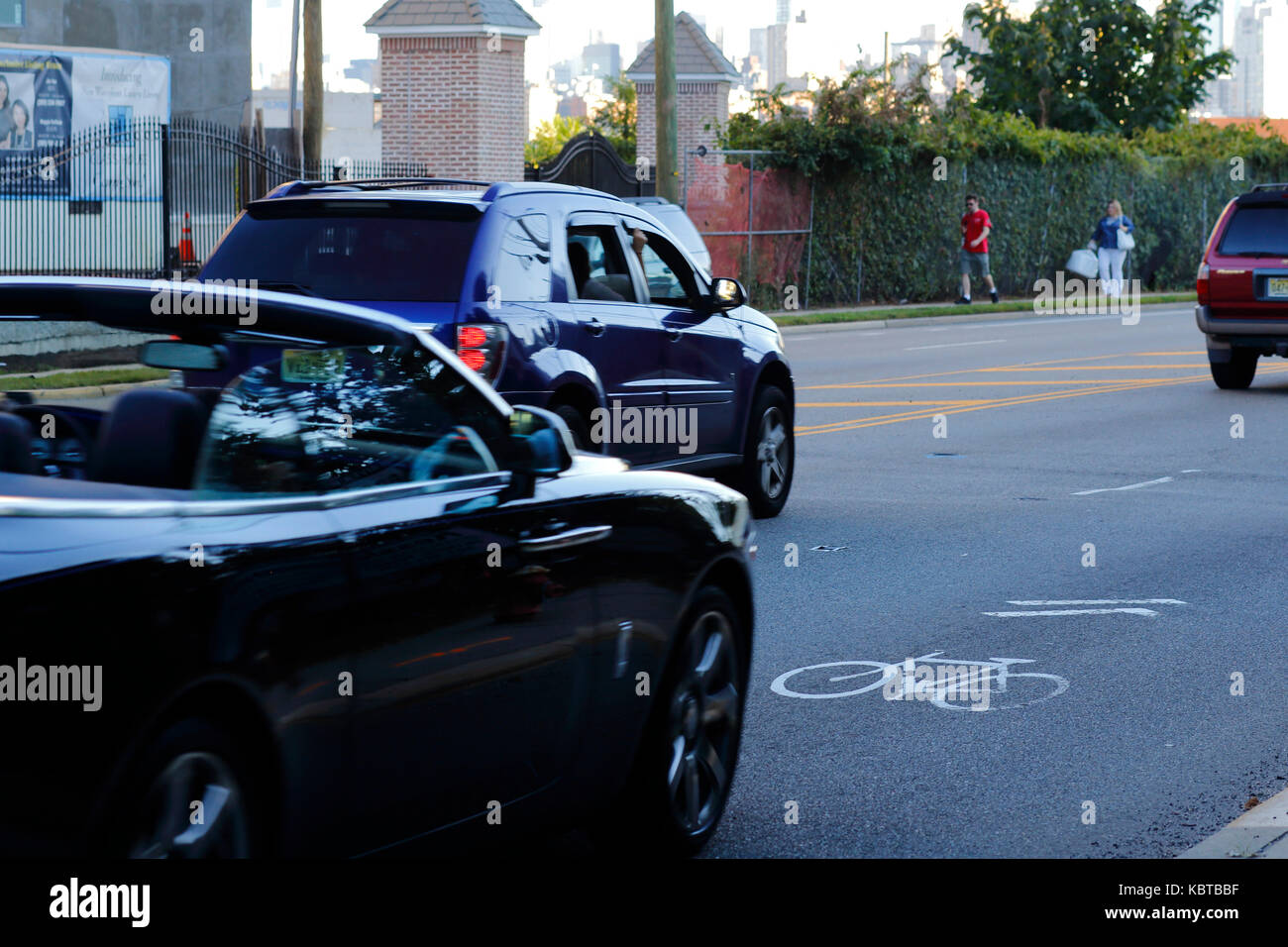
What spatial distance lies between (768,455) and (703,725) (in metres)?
6.34

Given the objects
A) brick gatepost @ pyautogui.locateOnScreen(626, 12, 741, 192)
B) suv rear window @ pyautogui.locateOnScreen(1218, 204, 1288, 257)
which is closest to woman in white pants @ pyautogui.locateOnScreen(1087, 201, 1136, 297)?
brick gatepost @ pyautogui.locateOnScreen(626, 12, 741, 192)

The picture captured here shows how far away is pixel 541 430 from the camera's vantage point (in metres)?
4.70

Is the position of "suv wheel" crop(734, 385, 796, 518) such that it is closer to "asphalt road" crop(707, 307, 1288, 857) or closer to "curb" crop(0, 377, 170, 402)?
"asphalt road" crop(707, 307, 1288, 857)

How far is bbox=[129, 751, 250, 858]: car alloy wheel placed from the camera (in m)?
3.31

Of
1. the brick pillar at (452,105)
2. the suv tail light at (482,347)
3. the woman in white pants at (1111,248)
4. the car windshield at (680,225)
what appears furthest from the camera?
the woman in white pants at (1111,248)

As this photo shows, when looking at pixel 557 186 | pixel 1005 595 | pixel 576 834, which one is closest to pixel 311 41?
pixel 557 186

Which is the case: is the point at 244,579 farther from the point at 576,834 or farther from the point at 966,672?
the point at 966,672

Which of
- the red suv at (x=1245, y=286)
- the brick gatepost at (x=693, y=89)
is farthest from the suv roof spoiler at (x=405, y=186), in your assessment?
the brick gatepost at (x=693, y=89)

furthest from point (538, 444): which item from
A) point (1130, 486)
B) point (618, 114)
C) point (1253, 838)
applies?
point (618, 114)

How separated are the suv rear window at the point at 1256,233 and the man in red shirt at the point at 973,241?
1700 centimetres

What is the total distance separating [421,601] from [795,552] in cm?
621

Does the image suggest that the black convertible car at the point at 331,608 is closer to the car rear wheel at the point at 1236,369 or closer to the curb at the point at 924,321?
the car rear wheel at the point at 1236,369

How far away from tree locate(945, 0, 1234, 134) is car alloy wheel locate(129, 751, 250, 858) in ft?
178

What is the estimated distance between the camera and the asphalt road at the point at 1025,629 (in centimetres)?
562
